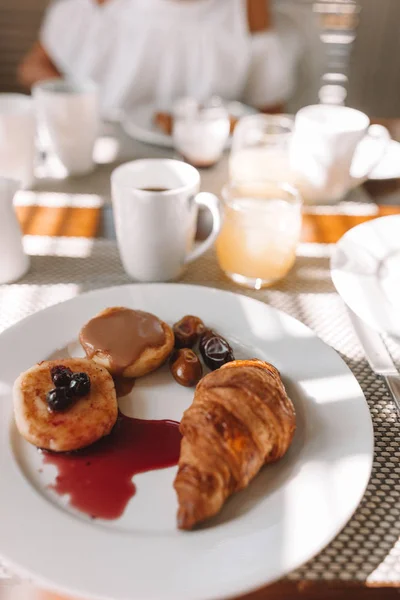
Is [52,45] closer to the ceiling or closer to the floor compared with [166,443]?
closer to the ceiling

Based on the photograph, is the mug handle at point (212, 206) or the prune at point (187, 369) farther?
the mug handle at point (212, 206)

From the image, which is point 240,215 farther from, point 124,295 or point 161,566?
point 161,566

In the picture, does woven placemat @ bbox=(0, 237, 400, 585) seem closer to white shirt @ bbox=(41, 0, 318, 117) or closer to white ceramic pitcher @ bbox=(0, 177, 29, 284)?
white ceramic pitcher @ bbox=(0, 177, 29, 284)

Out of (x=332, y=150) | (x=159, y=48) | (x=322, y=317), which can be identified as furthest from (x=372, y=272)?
(x=159, y=48)

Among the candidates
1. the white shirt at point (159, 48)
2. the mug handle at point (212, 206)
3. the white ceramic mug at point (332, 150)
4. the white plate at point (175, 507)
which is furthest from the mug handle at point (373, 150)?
the white shirt at point (159, 48)

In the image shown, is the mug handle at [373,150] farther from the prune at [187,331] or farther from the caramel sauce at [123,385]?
the caramel sauce at [123,385]

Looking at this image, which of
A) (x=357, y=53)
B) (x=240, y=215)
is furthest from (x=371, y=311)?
(x=357, y=53)
